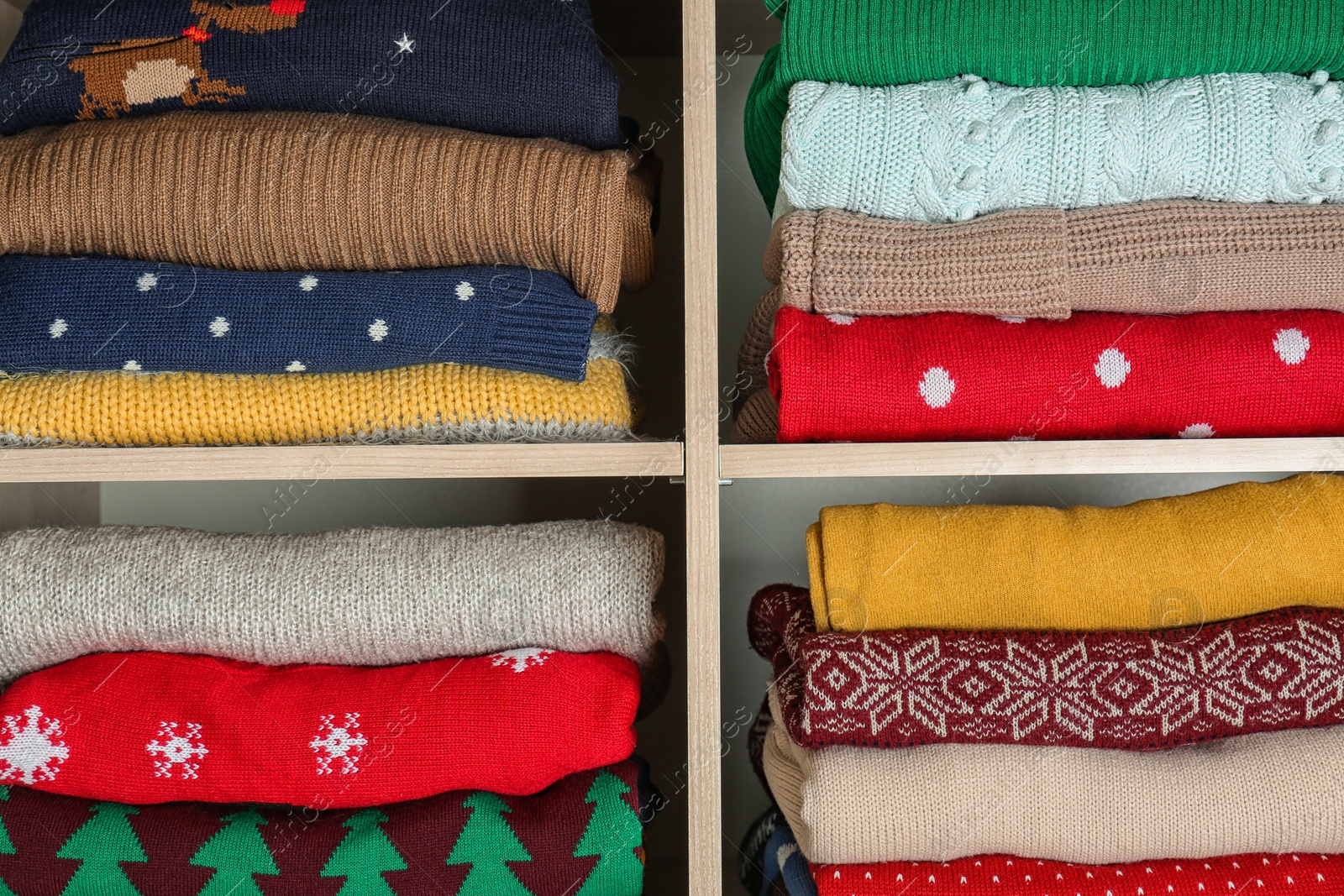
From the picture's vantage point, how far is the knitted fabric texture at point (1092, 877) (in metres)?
0.56

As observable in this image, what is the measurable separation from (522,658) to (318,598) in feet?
0.51

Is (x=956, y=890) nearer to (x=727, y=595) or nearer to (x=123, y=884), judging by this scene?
(x=727, y=595)

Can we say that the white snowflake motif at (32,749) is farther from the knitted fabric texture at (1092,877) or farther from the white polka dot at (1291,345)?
the white polka dot at (1291,345)

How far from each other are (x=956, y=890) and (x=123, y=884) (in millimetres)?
564

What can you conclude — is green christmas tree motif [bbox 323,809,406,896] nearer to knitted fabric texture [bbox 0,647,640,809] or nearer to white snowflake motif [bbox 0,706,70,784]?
knitted fabric texture [bbox 0,647,640,809]

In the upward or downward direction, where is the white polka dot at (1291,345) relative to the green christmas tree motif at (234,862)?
upward

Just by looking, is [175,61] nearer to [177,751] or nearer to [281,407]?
[281,407]

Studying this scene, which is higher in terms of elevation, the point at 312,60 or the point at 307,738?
the point at 312,60

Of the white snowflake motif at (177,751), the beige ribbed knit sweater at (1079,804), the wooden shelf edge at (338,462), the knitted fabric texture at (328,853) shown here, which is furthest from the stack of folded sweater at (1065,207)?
the white snowflake motif at (177,751)

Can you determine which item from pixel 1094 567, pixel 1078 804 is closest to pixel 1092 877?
pixel 1078 804

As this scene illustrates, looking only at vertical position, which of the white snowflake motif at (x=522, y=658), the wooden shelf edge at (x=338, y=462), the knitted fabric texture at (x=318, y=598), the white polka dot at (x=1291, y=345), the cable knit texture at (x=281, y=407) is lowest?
the white snowflake motif at (x=522, y=658)

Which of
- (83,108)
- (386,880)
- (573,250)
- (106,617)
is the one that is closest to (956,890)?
(386,880)

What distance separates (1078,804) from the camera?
1.84ft

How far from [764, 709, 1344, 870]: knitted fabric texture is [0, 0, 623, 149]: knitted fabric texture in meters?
0.51
